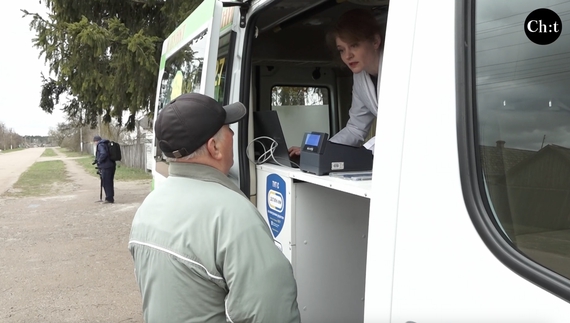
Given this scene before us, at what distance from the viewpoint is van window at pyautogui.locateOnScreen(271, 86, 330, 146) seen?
482cm

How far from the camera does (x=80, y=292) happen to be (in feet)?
18.6

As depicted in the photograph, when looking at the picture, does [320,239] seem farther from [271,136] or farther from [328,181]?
[271,136]

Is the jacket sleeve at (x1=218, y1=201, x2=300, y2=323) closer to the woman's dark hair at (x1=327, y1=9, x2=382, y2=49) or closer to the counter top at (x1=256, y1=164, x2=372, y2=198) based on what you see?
the counter top at (x1=256, y1=164, x2=372, y2=198)

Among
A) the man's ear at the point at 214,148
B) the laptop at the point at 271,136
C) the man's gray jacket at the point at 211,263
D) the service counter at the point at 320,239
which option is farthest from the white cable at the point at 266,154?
the man's gray jacket at the point at 211,263

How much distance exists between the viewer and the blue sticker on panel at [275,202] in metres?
2.60

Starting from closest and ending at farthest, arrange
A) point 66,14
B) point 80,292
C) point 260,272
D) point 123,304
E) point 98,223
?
point 260,272, point 123,304, point 80,292, point 66,14, point 98,223

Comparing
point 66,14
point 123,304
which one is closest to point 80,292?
point 123,304

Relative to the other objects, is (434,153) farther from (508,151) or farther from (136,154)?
(136,154)

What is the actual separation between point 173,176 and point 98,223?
9.04 m

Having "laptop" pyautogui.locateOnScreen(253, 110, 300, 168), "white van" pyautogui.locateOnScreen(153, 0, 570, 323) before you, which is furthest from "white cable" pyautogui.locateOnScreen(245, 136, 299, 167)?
"white van" pyautogui.locateOnScreen(153, 0, 570, 323)

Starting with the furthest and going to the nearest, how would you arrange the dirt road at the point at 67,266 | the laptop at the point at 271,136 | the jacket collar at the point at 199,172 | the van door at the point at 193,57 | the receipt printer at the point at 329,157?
the dirt road at the point at 67,266 → the laptop at the point at 271,136 → the van door at the point at 193,57 → the receipt printer at the point at 329,157 → the jacket collar at the point at 199,172

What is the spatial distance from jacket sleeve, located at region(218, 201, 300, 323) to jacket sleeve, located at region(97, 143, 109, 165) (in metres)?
11.5

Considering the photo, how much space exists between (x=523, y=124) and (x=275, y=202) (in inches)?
66.7

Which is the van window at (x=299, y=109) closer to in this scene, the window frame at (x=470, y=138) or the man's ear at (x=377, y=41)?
the man's ear at (x=377, y=41)
